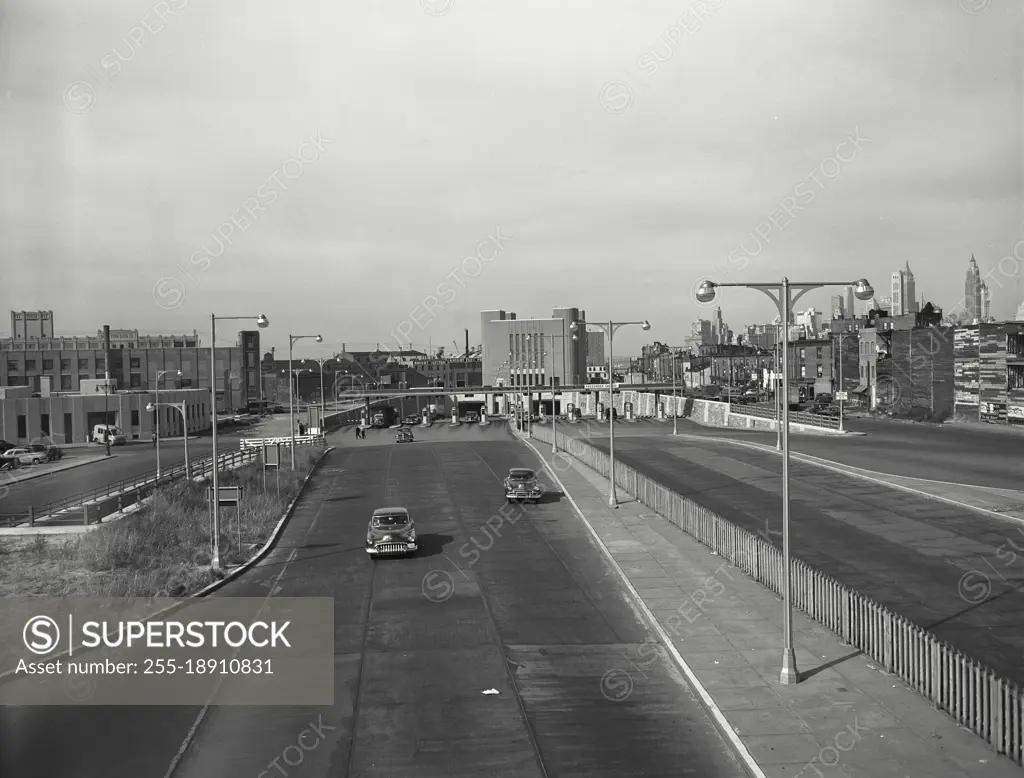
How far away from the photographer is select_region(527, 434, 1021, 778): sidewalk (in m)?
12.6

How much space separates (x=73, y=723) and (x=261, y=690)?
325 centimetres

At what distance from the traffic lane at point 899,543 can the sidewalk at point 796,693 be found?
2.78m

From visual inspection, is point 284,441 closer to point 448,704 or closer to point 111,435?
point 111,435

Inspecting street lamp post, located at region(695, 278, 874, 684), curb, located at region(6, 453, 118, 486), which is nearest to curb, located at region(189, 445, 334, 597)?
street lamp post, located at region(695, 278, 874, 684)

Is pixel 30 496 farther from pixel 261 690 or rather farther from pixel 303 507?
pixel 261 690

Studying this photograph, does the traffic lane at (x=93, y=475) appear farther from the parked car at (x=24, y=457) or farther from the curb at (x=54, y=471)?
the parked car at (x=24, y=457)

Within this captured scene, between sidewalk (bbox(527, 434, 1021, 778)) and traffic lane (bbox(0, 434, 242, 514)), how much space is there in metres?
32.1

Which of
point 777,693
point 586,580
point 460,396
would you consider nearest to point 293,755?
point 777,693

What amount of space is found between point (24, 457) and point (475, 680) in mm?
60764

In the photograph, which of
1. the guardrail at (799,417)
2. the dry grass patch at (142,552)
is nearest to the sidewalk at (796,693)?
the dry grass patch at (142,552)

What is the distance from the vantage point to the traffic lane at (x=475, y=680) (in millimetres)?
13266

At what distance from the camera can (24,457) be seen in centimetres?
6506

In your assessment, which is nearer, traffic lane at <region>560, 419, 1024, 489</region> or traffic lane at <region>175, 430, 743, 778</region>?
traffic lane at <region>175, 430, 743, 778</region>

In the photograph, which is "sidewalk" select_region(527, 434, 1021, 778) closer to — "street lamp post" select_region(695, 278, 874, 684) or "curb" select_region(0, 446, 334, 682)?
"street lamp post" select_region(695, 278, 874, 684)
